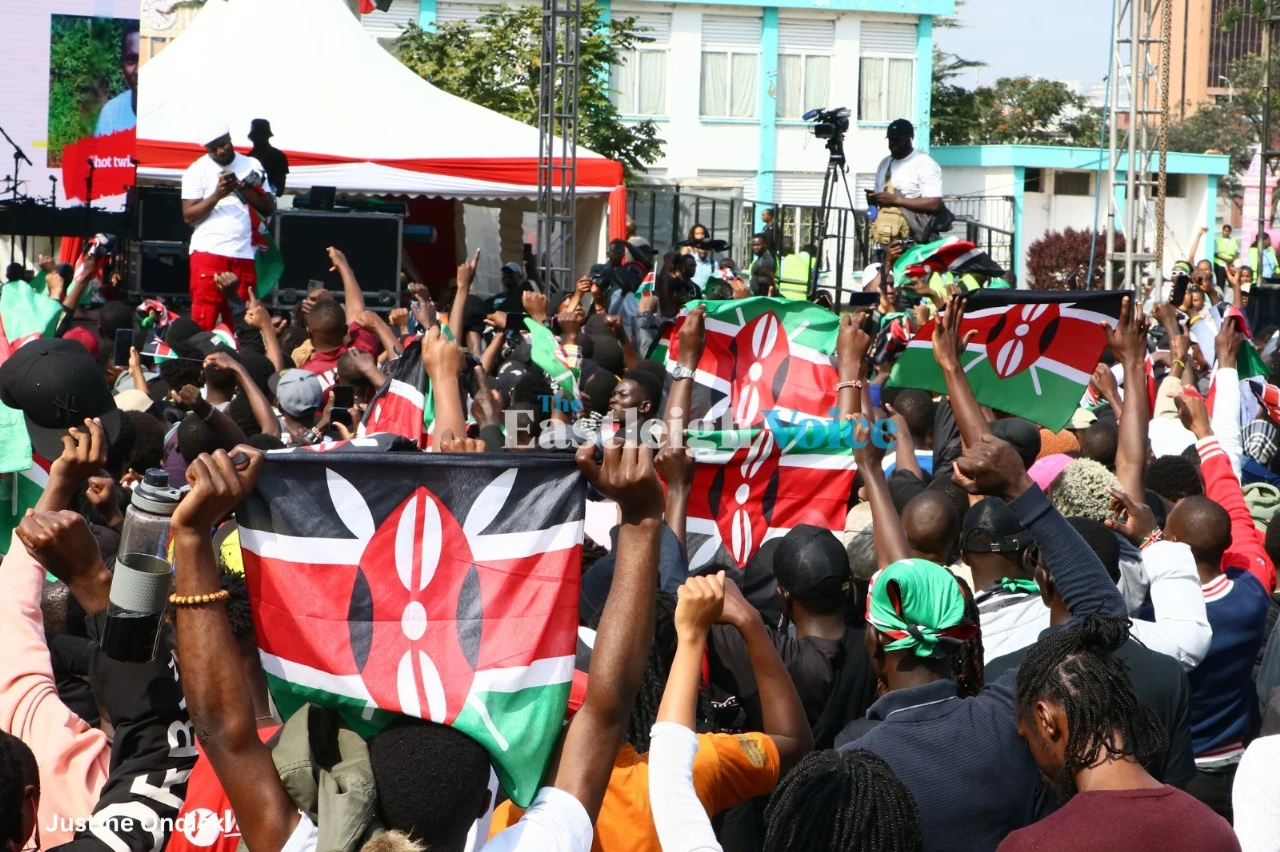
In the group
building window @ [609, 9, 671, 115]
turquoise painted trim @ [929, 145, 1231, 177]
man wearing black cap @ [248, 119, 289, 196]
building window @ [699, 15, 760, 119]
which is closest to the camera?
man wearing black cap @ [248, 119, 289, 196]

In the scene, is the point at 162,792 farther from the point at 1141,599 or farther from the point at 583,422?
the point at 583,422

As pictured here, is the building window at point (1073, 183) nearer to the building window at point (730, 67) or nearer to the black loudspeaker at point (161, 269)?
the building window at point (730, 67)

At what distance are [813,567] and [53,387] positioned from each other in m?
2.24

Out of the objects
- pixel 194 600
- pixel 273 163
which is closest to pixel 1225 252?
pixel 273 163

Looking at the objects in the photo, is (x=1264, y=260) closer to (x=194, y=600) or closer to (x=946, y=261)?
(x=946, y=261)

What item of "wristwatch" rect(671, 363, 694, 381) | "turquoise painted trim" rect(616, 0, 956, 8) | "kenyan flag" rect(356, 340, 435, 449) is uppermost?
"turquoise painted trim" rect(616, 0, 956, 8)

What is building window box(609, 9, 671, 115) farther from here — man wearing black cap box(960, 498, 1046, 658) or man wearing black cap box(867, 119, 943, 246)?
man wearing black cap box(960, 498, 1046, 658)

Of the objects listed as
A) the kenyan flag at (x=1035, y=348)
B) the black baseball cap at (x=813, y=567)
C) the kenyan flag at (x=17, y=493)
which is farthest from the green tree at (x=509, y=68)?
the black baseball cap at (x=813, y=567)

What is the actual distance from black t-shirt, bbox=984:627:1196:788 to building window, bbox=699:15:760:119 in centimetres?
3375

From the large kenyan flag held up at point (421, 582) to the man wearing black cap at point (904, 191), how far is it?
742cm

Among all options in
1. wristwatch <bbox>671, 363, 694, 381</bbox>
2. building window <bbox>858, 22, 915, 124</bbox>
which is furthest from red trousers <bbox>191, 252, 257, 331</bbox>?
building window <bbox>858, 22, 915, 124</bbox>

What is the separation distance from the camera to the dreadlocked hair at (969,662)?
336 centimetres

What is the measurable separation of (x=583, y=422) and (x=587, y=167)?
35.1 feet

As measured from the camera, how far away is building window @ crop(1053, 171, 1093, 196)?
42.2 meters
